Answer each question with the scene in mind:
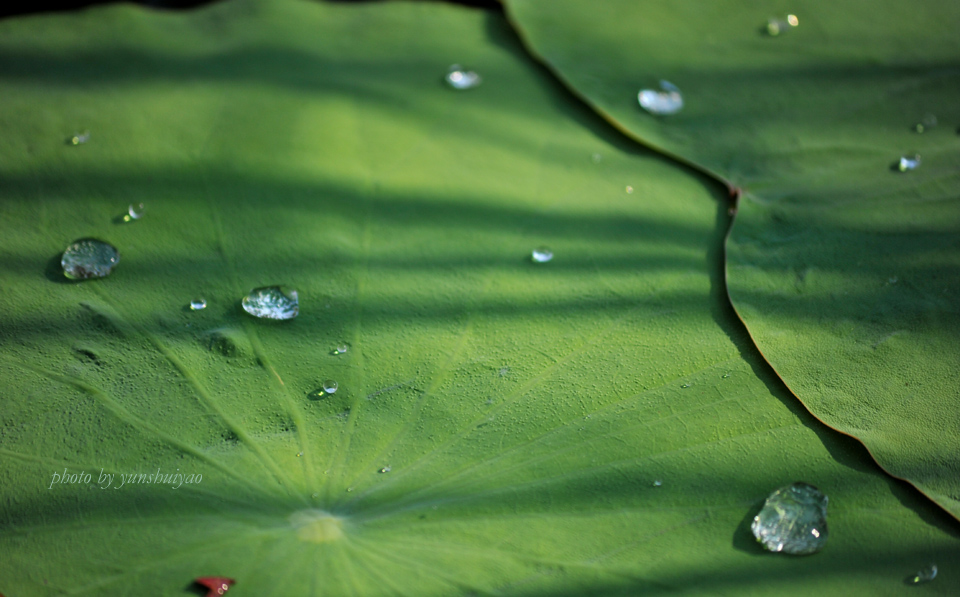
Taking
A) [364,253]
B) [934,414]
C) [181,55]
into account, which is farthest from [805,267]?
[181,55]

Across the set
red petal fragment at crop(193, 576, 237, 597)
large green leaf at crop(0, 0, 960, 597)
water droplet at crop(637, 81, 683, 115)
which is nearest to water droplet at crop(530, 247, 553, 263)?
large green leaf at crop(0, 0, 960, 597)

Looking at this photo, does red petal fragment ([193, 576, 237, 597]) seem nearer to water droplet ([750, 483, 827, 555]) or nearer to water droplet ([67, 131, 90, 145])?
water droplet ([750, 483, 827, 555])

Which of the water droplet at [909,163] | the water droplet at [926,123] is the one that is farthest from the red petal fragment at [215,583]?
the water droplet at [926,123]

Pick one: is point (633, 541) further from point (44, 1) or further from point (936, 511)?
point (44, 1)

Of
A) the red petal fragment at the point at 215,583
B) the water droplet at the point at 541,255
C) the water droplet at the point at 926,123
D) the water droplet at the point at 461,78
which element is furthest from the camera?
the water droplet at the point at 461,78

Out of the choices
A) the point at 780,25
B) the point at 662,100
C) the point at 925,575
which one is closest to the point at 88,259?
the point at 662,100

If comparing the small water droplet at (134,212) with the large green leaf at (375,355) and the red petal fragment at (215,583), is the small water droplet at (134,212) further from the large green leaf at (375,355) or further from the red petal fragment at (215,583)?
the red petal fragment at (215,583)
